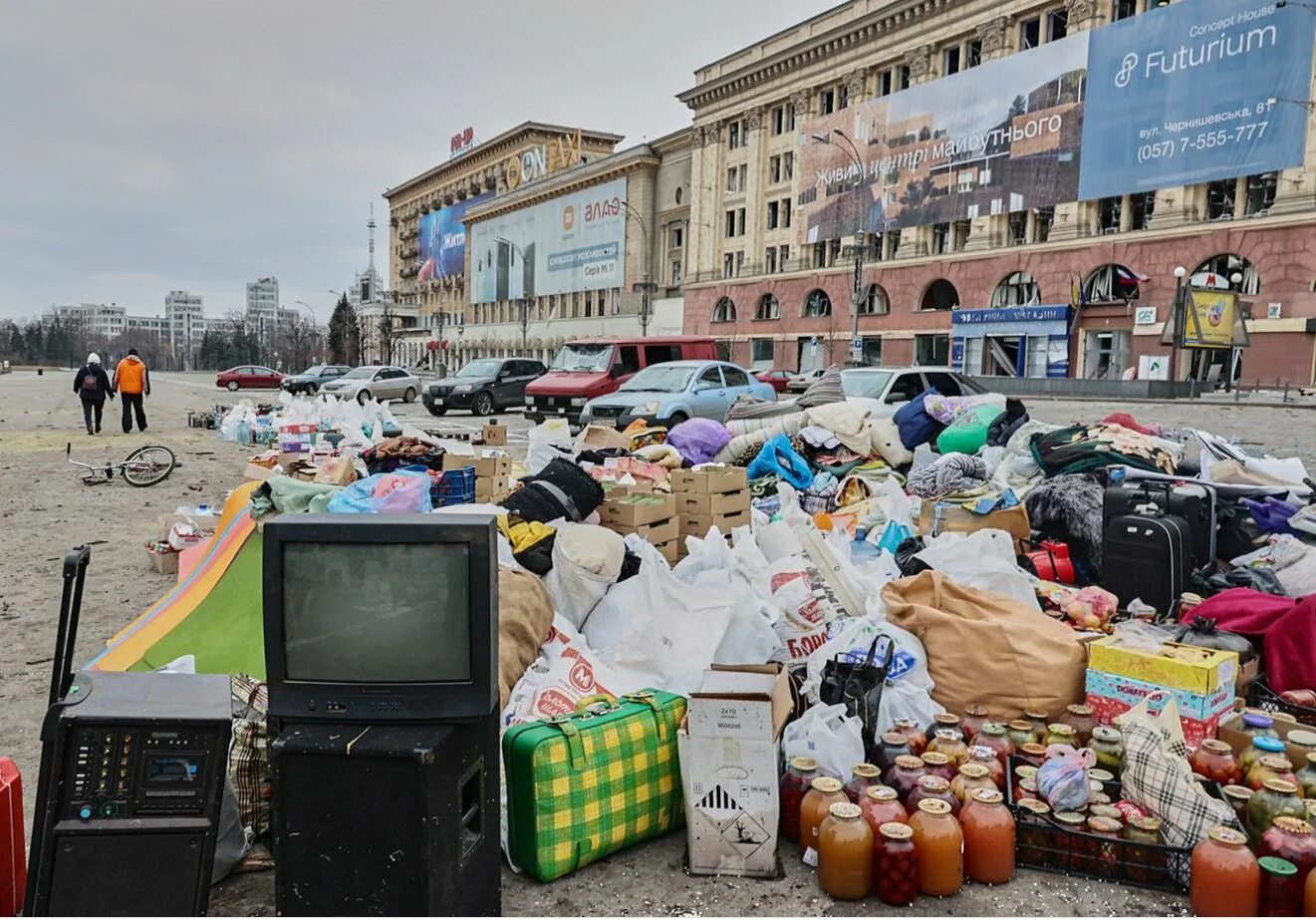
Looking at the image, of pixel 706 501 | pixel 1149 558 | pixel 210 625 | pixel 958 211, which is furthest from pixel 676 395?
pixel 958 211

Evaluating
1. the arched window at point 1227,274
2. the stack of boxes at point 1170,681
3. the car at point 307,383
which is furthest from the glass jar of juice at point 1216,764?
the car at point 307,383

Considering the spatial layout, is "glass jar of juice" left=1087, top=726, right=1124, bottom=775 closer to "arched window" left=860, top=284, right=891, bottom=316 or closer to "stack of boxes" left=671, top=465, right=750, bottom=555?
"stack of boxes" left=671, top=465, right=750, bottom=555

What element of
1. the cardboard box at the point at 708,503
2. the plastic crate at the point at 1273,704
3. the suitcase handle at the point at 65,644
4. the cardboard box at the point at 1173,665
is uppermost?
the suitcase handle at the point at 65,644

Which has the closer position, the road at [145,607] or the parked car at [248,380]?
the road at [145,607]

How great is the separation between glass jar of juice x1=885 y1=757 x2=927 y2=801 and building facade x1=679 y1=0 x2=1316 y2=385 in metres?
28.8

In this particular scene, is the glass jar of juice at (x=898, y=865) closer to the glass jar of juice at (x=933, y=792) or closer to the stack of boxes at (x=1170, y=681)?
the glass jar of juice at (x=933, y=792)

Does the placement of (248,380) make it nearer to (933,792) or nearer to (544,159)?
(544,159)

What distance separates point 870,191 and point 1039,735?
38.9 m

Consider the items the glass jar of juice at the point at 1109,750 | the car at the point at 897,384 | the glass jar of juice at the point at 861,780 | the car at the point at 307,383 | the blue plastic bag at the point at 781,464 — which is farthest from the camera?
the car at the point at 307,383

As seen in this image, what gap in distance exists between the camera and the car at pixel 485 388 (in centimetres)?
2027

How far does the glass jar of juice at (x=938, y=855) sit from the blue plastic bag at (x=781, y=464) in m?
5.13

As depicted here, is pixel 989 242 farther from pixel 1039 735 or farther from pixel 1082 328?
pixel 1039 735

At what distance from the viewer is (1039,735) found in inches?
137

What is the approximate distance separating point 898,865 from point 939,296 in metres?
37.7
